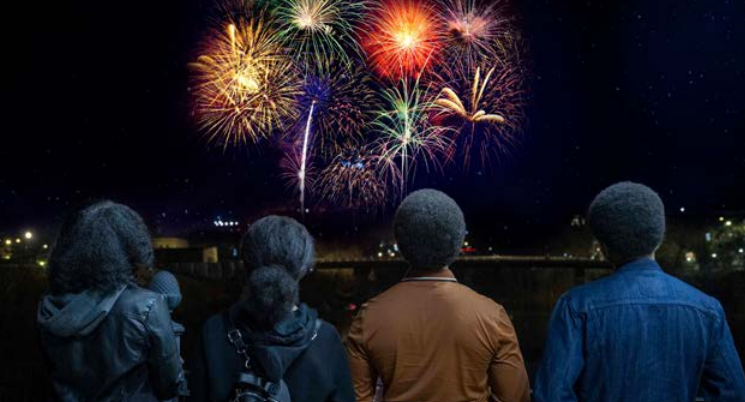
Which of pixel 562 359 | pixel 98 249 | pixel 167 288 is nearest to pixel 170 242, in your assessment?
pixel 167 288

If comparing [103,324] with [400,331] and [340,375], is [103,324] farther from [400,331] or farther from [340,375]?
[400,331]

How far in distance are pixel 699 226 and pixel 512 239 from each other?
4475 centimetres

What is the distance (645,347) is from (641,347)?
2cm

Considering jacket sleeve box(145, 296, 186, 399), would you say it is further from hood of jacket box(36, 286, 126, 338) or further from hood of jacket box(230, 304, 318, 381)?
hood of jacket box(230, 304, 318, 381)

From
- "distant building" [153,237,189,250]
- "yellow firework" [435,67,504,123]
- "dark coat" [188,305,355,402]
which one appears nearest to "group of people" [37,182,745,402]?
"dark coat" [188,305,355,402]

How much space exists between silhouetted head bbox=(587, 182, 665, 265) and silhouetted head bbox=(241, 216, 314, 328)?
1.44 meters

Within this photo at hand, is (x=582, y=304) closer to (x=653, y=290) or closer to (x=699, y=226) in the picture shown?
(x=653, y=290)

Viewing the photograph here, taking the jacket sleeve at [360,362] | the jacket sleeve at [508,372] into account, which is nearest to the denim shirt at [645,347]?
the jacket sleeve at [508,372]

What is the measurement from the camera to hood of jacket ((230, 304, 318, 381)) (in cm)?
272

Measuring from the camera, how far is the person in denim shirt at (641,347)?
120 inches

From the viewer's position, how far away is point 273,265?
2.83 meters

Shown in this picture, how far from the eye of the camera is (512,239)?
118500 mm

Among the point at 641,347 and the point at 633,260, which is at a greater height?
the point at 633,260

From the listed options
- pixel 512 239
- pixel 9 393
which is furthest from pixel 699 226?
pixel 9 393
